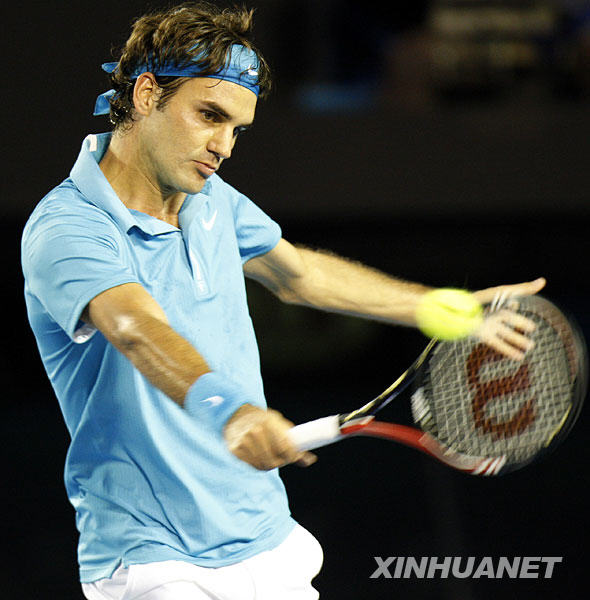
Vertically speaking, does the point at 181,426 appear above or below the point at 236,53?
below

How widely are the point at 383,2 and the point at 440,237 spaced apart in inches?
64.4

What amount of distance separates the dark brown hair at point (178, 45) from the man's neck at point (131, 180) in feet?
0.23

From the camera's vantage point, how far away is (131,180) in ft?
7.27

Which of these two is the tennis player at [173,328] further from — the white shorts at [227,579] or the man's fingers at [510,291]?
the man's fingers at [510,291]

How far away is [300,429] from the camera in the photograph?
76.0 inches

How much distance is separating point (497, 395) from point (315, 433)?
0.62 meters

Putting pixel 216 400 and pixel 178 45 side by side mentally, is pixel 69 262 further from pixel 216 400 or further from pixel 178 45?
pixel 178 45

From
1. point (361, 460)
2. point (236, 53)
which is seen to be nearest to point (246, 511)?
point (236, 53)

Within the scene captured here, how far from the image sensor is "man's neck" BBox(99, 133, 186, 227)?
2.21 meters

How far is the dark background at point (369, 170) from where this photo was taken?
6121 millimetres

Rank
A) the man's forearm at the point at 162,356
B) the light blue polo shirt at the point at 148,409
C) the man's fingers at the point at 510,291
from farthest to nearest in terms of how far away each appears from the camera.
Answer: the man's fingers at the point at 510,291 < the light blue polo shirt at the point at 148,409 < the man's forearm at the point at 162,356

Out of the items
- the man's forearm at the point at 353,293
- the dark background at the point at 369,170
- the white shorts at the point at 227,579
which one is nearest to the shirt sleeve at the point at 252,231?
the man's forearm at the point at 353,293

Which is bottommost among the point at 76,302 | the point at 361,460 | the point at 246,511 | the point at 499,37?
the point at 361,460

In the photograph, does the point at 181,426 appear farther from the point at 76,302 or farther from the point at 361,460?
the point at 361,460
